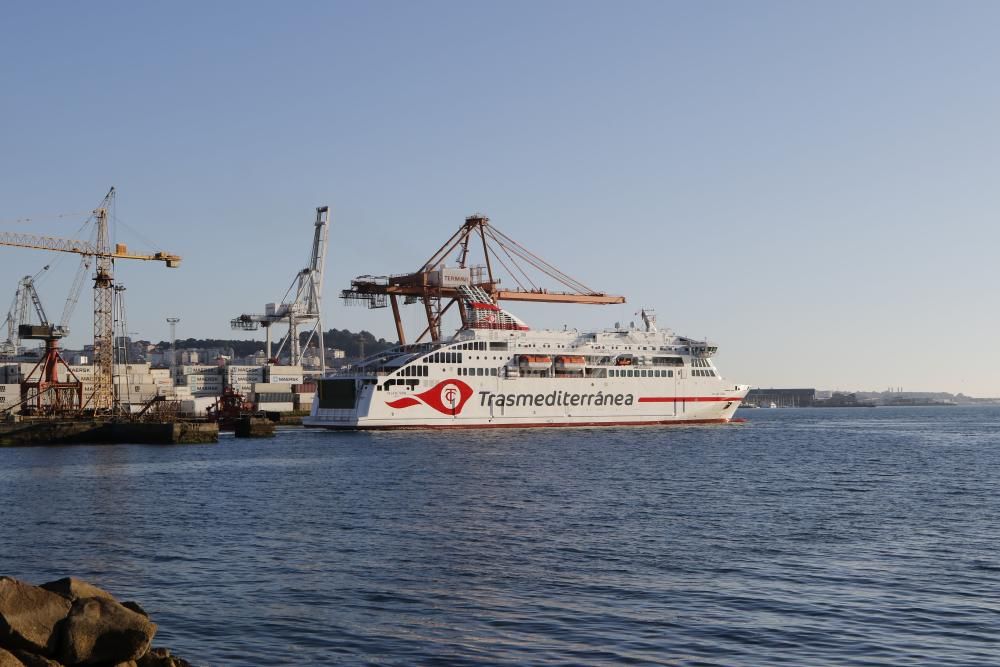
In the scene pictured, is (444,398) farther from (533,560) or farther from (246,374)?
(246,374)

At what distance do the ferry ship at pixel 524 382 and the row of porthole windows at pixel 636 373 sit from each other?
0.25 feet

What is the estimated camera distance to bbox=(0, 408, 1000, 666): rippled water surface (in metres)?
13.5

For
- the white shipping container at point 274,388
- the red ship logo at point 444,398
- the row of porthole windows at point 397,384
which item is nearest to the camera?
the row of porthole windows at point 397,384

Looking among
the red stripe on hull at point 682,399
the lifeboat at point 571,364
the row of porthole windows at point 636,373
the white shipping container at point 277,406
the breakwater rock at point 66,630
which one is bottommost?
the breakwater rock at point 66,630

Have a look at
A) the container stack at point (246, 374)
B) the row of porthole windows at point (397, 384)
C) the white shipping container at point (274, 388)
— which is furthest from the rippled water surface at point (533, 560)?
the container stack at point (246, 374)

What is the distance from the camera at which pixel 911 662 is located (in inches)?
494

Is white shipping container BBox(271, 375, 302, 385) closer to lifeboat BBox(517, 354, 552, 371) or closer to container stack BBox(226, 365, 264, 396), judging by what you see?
container stack BBox(226, 365, 264, 396)

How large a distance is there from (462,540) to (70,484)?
18.9 meters

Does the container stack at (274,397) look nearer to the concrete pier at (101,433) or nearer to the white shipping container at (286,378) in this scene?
the white shipping container at (286,378)

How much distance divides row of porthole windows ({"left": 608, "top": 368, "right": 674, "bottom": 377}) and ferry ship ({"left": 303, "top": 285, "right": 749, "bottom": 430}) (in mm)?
77

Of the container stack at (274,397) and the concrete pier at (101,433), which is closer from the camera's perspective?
the concrete pier at (101,433)

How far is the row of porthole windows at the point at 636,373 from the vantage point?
3024 inches

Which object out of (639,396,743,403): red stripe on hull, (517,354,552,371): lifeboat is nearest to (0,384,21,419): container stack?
(517,354,552,371): lifeboat

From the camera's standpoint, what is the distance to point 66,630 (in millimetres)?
10492
